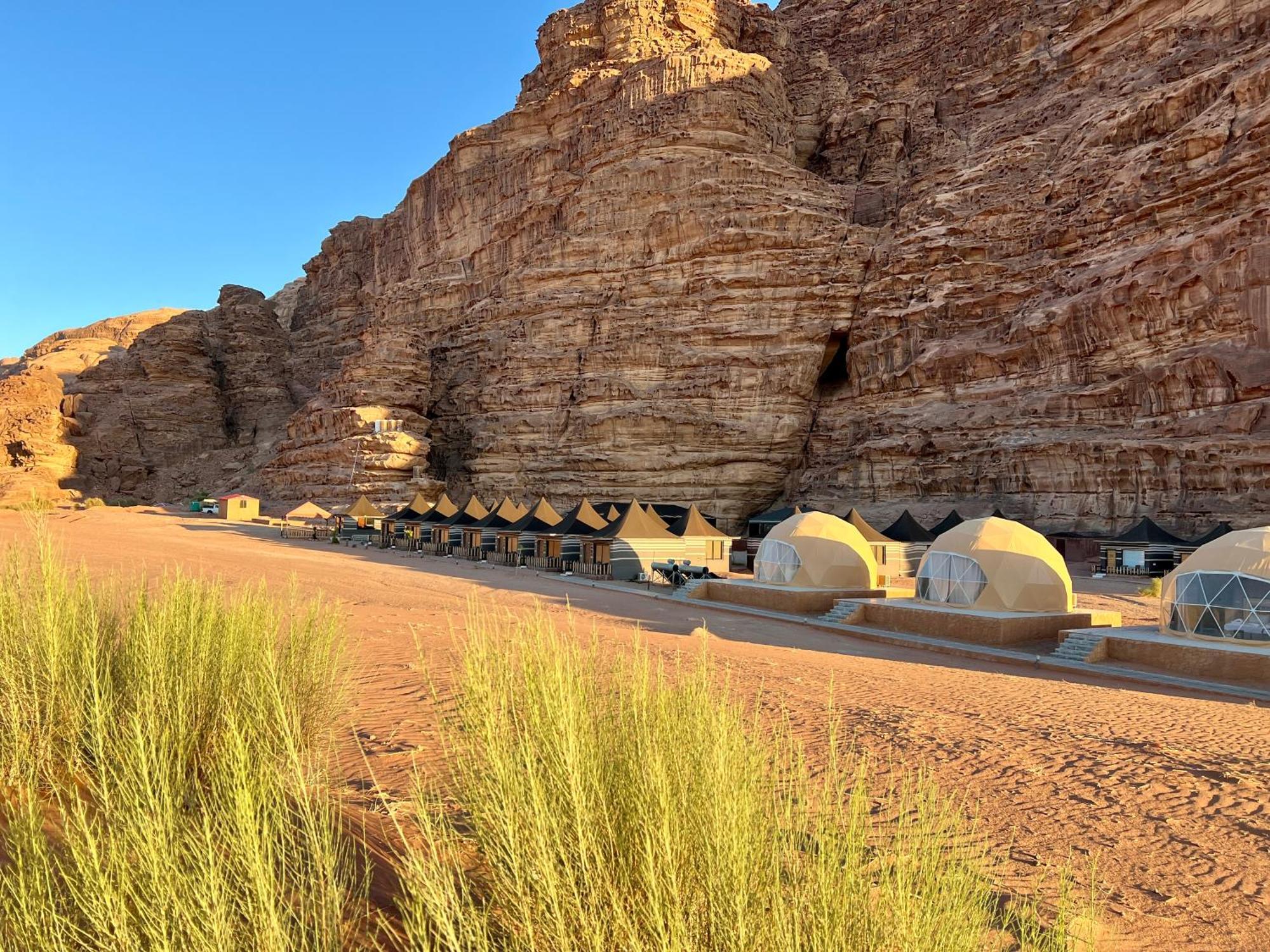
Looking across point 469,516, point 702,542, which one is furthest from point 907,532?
point 469,516

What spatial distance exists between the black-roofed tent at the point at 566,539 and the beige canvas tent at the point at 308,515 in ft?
78.9

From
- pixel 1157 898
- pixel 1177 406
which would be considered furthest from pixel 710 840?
pixel 1177 406

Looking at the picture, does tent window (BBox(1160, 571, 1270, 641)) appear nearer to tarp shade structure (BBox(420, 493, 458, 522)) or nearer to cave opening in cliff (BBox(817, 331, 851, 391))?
tarp shade structure (BBox(420, 493, 458, 522))

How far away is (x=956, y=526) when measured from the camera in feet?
94.1

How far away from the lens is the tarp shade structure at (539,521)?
115ft

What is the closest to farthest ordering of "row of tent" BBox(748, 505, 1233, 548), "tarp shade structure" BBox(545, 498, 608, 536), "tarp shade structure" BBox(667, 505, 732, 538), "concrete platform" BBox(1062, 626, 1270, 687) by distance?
"concrete platform" BBox(1062, 626, 1270, 687) < "row of tent" BBox(748, 505, 1233, 548) < "tarp shade structure" BBox(667, 505, 732, 538) < "tarp shade structure" BBox(545, 498, 608, 536)

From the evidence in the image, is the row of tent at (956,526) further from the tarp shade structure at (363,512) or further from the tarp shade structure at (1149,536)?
the tarp shade structure at (363,512)

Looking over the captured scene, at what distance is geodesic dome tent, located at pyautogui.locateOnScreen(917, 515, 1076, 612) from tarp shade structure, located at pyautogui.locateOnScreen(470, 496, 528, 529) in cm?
2188

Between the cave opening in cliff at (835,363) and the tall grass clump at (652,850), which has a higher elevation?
the cave opening in cliff at (835,363)

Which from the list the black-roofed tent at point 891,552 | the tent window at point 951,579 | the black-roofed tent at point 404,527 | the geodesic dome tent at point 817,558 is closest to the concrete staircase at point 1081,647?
the tent window at point 951,579

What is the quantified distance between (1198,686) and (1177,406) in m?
29.0

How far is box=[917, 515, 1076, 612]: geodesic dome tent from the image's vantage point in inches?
773

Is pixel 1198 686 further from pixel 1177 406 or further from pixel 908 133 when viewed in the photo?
pixel 908 133

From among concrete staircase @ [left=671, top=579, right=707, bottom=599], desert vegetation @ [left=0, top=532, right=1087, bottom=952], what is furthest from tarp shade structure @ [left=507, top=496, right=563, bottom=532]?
desert vegetation @ [left=0, top=532, right=1087, bottom=952]
